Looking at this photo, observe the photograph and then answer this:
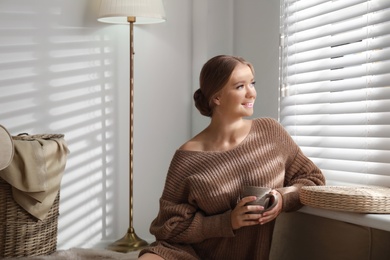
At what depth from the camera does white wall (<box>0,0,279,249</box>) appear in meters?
3.40

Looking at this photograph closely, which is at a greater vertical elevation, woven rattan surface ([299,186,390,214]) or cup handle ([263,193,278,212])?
woven rattan surface ([299,186,390,214])

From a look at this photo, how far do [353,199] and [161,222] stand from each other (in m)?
0.65

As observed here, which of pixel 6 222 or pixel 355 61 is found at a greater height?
pixel 355 61

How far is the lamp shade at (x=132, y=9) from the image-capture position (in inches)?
129

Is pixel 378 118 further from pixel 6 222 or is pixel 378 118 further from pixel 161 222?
pixel 6 222

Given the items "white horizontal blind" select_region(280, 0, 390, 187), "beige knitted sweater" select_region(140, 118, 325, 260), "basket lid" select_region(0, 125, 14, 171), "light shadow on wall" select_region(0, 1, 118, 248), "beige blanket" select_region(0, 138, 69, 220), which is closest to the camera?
"beige knitted sweater" select_region(140, 118, 325, 260)

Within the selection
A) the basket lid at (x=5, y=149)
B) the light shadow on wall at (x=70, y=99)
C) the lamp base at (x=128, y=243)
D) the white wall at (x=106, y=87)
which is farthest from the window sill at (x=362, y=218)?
the light shadow on wall at (x=70, y=99)

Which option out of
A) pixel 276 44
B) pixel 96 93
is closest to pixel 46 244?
pixel 96 93

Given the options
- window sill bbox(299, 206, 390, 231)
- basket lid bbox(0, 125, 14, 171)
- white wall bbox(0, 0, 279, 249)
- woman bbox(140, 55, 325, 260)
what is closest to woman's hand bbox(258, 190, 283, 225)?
woman bbox(140, 55, 325, 260)

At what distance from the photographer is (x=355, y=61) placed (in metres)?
2.47

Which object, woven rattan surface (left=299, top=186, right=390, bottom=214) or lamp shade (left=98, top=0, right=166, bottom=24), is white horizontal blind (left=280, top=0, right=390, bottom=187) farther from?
lamp shade (left=98, top=0, right=166, bottom=24)

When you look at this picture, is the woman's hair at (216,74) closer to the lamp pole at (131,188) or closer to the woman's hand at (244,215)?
the woman's hand at (244,215)

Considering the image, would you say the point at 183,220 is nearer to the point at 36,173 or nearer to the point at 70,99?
the point at 36,173

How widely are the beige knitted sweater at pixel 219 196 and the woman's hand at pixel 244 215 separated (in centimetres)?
4
